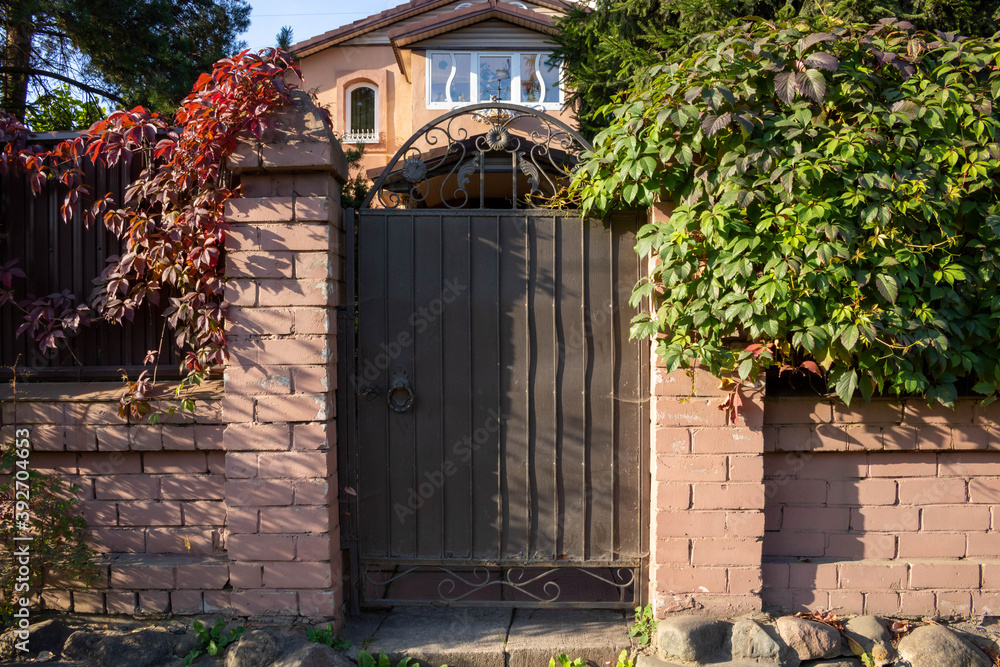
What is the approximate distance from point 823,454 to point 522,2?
11.4 meters

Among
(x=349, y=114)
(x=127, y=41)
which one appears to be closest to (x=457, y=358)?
(x=127, y=41)

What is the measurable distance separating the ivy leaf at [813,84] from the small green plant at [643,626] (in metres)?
2.24

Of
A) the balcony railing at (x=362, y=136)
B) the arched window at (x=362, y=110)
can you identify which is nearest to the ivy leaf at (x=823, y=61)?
the balcony railing at (x=362, y=136)

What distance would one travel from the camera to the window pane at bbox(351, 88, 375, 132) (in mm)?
12750

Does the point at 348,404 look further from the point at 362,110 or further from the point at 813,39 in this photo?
the point at 362,110

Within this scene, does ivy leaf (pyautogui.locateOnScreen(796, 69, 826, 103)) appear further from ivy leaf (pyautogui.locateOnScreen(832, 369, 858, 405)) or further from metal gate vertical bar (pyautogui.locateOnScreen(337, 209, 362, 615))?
metal gate vertical bar (pyautogui.locateOnScreen(337, 209, 362, 615))

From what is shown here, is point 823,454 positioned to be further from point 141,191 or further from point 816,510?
point 141,191

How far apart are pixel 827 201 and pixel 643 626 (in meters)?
1.94

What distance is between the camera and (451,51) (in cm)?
1111

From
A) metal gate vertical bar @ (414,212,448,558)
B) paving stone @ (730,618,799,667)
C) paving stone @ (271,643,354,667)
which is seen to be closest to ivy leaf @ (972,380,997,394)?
paving stone @ (730,618,799,667)

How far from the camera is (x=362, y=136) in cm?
1239

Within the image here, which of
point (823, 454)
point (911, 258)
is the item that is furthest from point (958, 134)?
point (823, 454)

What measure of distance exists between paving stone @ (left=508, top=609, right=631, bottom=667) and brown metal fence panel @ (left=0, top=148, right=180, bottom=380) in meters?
2.04

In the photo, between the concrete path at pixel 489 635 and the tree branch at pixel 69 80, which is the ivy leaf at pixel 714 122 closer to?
the concrete path at pixel 489 635
